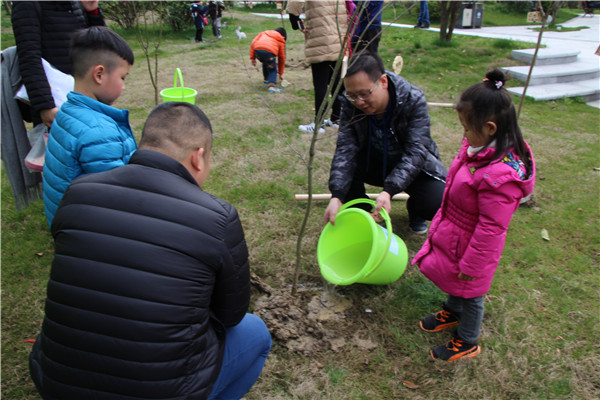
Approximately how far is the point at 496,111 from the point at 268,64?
18.2ft

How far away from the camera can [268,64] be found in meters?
6.70

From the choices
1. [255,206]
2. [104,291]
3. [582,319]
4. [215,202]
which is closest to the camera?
[104,291]

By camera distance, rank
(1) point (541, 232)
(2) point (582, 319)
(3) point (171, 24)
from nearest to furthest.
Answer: (2) point (582, 319) → (1) point (541, 232) → (3) point (171, 24)

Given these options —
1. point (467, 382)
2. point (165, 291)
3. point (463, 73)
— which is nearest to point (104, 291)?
point (165, 291)

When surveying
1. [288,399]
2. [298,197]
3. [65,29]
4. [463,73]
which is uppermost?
[65,29]

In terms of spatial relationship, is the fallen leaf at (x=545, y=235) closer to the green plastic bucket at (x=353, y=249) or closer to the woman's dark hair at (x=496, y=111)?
the green plastic bucket at (x=353, y=249)

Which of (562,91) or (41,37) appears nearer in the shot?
(41,37)

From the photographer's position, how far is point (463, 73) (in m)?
6.97

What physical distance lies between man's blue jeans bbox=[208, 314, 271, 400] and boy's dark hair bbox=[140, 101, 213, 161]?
2.21 ft

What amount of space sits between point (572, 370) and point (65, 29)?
3402 millimetres

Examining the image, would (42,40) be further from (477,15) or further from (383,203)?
(477,15)

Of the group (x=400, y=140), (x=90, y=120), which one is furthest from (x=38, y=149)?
(x=400, y=140)

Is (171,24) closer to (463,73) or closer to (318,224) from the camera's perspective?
(463,73)

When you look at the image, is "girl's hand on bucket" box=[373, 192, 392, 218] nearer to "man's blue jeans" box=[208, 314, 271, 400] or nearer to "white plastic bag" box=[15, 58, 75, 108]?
"man's blue jeans" box=[208, 314, 271, 400]
